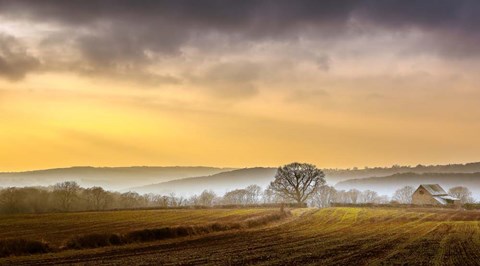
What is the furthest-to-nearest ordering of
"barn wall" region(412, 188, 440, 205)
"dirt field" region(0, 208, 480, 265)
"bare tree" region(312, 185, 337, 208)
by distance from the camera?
"bare tree" region(312, 185, 337, 208), "barn wall" region(412, 188, 440, 205), "dirt field" region(0, 208, 480, 265)

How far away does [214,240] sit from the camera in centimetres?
4244

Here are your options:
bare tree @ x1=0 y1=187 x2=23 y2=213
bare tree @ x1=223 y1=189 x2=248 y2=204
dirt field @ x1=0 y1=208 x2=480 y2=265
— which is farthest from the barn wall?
bare tree @ x1=0 y1=187 x2=23 y2=213

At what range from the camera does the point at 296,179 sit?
132500 millimetres

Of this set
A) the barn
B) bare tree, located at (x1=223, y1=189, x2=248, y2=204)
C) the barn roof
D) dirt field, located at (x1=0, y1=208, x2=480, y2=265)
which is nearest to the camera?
dirt field, located at (x1=0, y1=208, x2=480, y2=265)

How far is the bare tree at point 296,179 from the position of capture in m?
132

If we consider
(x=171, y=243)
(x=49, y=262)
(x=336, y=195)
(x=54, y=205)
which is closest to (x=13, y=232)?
(x=171, y=243)

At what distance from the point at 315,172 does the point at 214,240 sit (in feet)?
307

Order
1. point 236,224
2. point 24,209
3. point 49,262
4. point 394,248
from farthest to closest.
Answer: point 24,209, point 236,224, point 394,248, point 49,262

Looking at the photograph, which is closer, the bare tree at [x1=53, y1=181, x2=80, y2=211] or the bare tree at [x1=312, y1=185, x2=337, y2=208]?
the bare tree at [x1=53, y1=181, x2=80, y2=211]

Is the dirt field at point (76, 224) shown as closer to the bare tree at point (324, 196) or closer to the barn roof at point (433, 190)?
the barn roof at point (433, 190)

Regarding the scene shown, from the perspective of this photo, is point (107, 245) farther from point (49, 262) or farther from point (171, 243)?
point (49, 262)

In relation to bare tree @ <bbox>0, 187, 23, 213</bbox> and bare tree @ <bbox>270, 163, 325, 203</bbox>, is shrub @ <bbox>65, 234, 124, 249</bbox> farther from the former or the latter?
bare tree @ <bbox>270, 163, 325, 203</bbox>

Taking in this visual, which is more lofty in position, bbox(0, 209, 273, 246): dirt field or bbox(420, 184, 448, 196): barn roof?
bbox(420, 184, 448, 196): barn roof

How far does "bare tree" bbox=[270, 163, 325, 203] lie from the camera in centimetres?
13212
